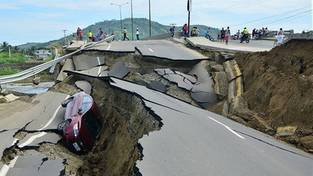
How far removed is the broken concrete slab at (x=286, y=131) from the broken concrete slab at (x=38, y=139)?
22.2ft

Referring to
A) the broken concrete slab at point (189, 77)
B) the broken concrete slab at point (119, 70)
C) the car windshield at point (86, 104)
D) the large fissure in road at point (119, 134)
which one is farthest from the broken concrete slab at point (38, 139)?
the broken concrete slab at point (119, 70)

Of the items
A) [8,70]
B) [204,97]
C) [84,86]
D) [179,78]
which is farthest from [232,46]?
[8,70]

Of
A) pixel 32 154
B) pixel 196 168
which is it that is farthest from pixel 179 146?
pixel 32 154

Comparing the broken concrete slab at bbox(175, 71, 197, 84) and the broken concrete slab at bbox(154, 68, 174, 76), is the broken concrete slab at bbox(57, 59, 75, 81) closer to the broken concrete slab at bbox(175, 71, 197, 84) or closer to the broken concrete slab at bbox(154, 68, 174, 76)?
the broken concrete slab at bbox(154, 68, 174, 76)

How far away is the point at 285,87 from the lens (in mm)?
16797

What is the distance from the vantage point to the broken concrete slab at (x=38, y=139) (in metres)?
13.8

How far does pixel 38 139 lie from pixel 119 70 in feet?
39.5

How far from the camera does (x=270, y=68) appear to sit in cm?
1989

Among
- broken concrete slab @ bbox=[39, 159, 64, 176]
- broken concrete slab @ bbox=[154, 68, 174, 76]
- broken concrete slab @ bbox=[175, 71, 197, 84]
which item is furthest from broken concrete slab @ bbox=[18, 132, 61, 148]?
broken concrete slab @ bbox=[175, 71, 197, 84]

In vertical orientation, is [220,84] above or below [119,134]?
above

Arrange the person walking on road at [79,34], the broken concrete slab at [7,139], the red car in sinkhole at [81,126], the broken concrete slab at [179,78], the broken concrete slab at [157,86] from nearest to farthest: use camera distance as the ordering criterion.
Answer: the broken concrete slab at [7,139], the red car in sinkhole at [81,126], the broken concrete slab at [157,86], the broken concrete slab at [179,78], the person walking on road at [79,34]

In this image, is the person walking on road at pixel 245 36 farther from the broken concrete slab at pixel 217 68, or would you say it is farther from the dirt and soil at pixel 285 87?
the dirt and soil at pixel 285 87

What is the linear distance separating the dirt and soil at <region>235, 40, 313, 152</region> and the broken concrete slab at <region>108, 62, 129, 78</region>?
21.3 feet

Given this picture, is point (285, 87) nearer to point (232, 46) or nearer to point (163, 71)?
point (163, 71)
